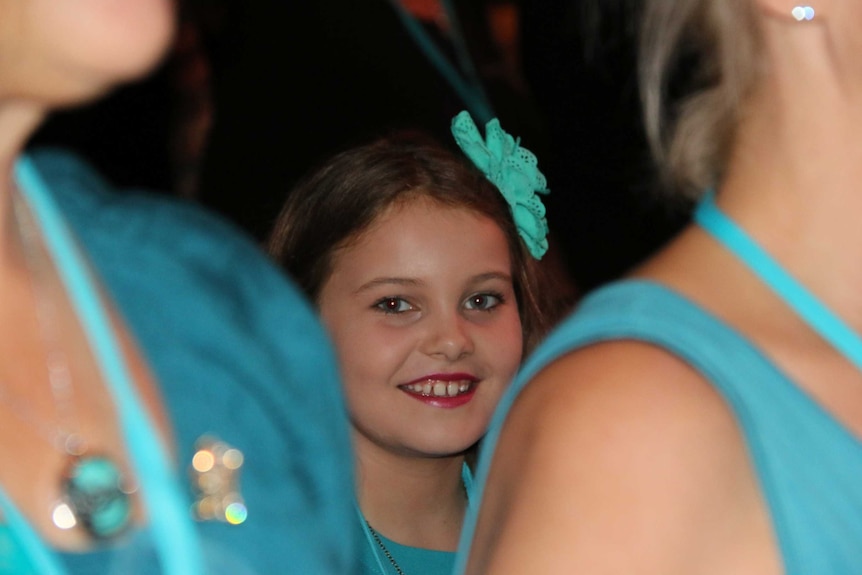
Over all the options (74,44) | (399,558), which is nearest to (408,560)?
(399,558)

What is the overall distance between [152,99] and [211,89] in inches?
5.0

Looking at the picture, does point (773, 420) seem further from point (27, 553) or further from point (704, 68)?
point (27, 553)

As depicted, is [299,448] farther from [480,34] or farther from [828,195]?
[480,34]

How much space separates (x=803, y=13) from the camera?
3.35 feet

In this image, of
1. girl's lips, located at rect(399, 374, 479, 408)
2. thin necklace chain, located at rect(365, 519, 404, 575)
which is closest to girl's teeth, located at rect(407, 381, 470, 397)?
girl's lips, located at rect(399, 374, 479, 408)

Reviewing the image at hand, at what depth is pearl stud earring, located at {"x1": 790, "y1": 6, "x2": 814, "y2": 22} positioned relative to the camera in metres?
1.02

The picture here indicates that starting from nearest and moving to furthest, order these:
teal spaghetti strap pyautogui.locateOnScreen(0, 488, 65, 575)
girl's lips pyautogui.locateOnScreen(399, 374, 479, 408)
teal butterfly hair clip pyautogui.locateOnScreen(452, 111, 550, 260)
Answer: teal spaghetti strap pyautogui.locateOnScreen(0, 488, 65, 575), girl's lips pyautogui.locateOnScreen(399, 374, 479, 408), teal butterfly hair clip pyautogui.locateOnScreen(452, 111, 550, 260)

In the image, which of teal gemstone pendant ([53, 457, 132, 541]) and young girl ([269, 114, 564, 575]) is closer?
teal gemstone pendant ([53, 457, 132, 541])

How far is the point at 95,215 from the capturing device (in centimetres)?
93

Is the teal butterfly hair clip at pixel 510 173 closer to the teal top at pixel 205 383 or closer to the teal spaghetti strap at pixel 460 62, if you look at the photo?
the teal spaghetti strap at pixel 460 62

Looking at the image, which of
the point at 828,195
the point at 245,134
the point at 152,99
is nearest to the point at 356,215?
the point at 245,134

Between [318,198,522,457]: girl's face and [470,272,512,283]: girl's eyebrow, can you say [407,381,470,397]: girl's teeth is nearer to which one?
[318,198,522,457]: girl's face

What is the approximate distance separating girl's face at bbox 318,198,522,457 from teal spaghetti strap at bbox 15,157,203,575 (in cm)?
126

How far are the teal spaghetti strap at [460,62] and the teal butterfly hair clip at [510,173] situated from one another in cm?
30
